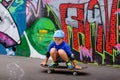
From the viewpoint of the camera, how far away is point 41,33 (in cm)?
1249

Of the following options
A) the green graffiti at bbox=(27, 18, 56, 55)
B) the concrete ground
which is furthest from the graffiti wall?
the concrete ground

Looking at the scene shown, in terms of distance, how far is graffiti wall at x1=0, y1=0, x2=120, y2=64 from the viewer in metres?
10.9

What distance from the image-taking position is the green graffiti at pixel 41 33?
40.2ft

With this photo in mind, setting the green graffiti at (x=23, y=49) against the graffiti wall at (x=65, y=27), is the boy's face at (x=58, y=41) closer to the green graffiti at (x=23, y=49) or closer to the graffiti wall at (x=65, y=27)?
the graffiti wall at (x=65, y=27)

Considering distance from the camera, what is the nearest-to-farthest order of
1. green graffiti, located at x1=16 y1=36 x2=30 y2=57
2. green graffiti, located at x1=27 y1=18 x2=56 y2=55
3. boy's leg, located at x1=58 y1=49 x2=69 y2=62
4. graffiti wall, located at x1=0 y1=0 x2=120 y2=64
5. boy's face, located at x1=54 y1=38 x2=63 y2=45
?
boy's leg, located at x1=58 y1=49 x2=69 y2=62
boy's face, located at x1=54 y1=38 x2=63 y2=45
graffiti wall, located at x1=0 y1=0 x2=120 y2=64
green graffiti, located at x1=27 y1=18 x2=56 y2=55
green graffiti, located at x1=16 y1=36 x2=30 y2=57

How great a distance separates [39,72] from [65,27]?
91.5 inches

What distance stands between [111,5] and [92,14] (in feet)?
2.18

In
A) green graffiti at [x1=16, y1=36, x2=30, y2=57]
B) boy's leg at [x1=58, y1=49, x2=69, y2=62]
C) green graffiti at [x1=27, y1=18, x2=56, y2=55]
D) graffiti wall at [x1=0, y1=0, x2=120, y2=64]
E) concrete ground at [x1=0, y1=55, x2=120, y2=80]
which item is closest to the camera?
concrete ground at [x1=0, y1=55, x2=120, y2=80]

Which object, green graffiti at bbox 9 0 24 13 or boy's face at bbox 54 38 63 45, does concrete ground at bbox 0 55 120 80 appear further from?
green graffiti at bbox 9 0 24 13

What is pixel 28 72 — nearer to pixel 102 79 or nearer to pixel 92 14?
pixel 102 79

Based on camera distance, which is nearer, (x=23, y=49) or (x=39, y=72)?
(x=39, y=72)

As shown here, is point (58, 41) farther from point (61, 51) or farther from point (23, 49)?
point (23, 49)

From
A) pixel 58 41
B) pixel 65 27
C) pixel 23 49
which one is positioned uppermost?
pixel 65 27

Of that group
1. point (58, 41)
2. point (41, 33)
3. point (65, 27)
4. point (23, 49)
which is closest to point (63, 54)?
point (58, 41)
